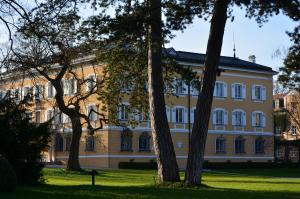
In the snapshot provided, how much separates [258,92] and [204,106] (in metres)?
57.0

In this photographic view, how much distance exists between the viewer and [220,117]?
7731 cm

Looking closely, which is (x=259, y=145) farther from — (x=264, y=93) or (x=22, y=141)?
(x=22, y=141)

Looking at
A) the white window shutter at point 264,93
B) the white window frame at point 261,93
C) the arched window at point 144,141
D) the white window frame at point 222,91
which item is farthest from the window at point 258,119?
the arched window at point 144,141

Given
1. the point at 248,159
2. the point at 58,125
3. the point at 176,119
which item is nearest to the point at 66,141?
the point at 58,125

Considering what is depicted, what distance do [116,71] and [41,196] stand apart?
39.6ft

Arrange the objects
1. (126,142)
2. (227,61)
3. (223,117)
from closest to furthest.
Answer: (126,142), (223,117), (227,61)

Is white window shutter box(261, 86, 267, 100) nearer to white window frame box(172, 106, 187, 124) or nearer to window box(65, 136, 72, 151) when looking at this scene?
white window frame box(172, 106, 187, 124)

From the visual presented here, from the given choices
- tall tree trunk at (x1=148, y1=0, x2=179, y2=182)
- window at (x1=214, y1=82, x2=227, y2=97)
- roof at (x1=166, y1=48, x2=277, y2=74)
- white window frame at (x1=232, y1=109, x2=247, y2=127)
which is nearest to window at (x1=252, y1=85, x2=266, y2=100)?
roof at (x1=166, y1=48, x2=277, y2=74)

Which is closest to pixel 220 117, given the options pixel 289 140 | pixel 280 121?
pixel 289 140

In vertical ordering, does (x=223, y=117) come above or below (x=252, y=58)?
below

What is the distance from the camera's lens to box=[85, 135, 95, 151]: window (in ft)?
227

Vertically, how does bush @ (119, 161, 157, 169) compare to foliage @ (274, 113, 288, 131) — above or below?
below

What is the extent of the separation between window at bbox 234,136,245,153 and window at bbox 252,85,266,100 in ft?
19.2

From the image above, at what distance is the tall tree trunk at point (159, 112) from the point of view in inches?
961
